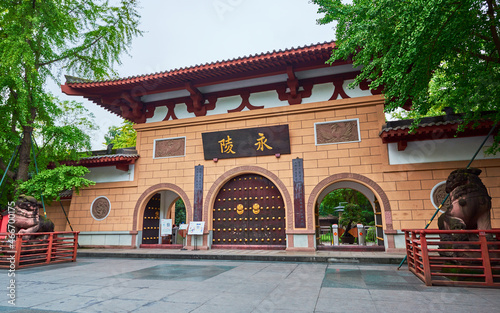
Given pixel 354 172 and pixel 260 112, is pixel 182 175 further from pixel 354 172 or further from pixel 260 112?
pixel 354 172

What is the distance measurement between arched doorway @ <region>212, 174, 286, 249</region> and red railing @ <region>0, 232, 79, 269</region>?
4105mm

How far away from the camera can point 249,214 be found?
9125 millimetres

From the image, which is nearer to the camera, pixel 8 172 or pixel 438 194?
pixel 438 194

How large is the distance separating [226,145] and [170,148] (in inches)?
81.3

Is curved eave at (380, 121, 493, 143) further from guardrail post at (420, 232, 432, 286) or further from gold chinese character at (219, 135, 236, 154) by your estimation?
gold chinese character at (219, 135, 236, 154)

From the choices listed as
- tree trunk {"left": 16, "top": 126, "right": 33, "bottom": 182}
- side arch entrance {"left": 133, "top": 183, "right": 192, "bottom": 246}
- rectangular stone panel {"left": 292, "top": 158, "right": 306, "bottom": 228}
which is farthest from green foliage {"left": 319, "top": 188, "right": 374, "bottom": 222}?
tree trunk {"left": 16, "top": 126, "right": 33, "bottom": 182}

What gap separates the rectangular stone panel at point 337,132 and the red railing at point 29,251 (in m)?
7.08

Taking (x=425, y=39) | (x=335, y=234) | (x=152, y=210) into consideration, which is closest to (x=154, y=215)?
(x=152, y=210)

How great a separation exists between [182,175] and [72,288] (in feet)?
18.3

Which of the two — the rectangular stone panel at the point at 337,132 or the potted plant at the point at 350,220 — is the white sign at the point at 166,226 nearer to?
the rectangular stone panel at the point at 337,132

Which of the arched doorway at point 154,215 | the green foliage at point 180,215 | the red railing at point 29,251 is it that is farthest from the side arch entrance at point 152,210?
the green foliage at point 180,215

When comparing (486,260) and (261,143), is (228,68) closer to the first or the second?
(261,143)

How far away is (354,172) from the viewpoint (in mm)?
8141

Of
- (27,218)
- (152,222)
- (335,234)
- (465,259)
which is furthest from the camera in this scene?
(335,234)
